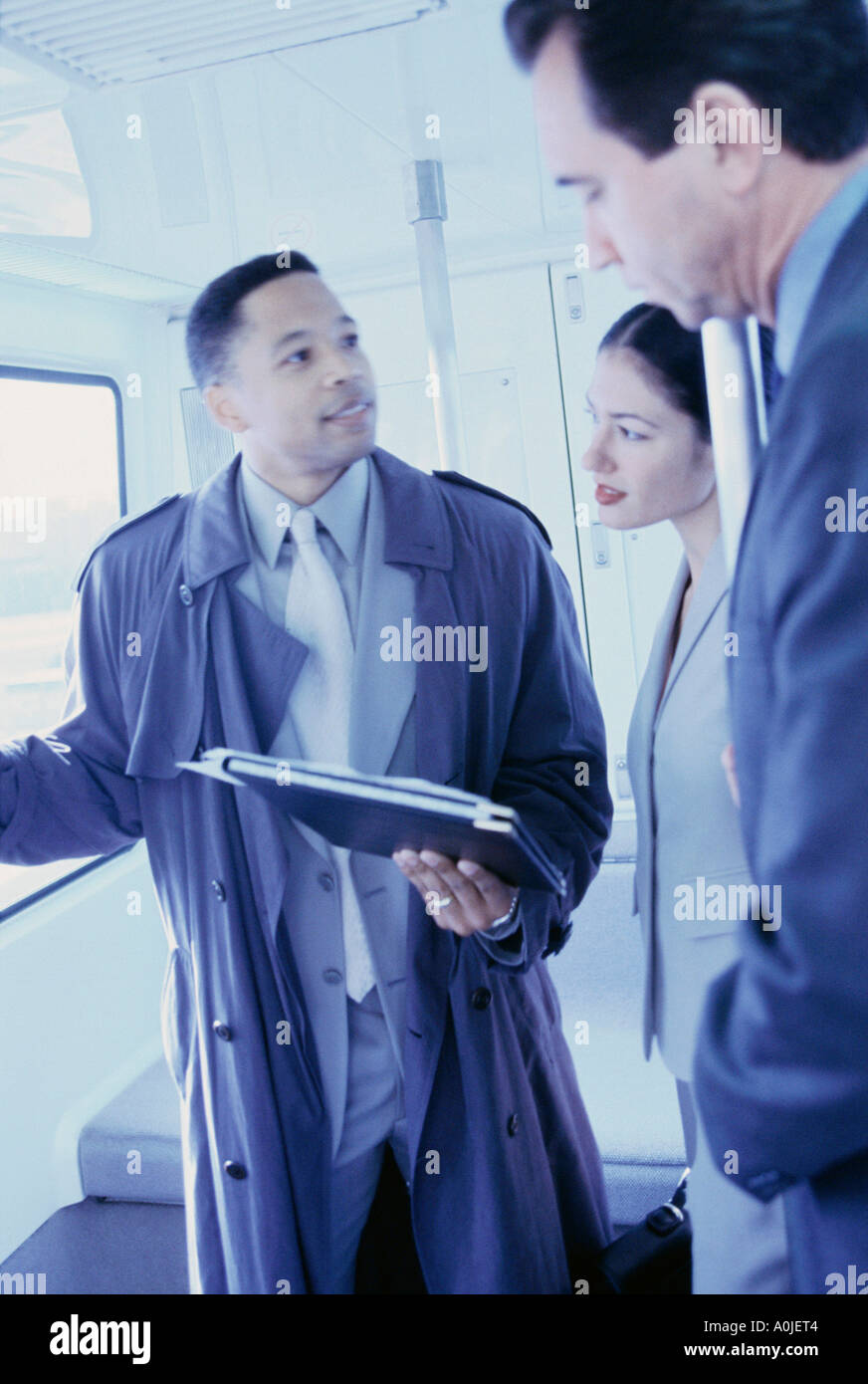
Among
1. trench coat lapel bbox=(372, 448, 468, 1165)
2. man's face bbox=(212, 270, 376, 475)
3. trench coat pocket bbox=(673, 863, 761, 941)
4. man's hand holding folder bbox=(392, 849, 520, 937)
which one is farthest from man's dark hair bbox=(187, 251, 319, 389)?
trench coat pocket bbox=(673, 863, 761, 941)

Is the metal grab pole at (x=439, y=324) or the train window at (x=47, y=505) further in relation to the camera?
the train window at (x=47, y=505)

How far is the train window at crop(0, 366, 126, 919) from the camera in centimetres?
198

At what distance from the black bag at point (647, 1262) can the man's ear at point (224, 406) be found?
1.25m

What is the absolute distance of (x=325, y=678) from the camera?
164 centimetres

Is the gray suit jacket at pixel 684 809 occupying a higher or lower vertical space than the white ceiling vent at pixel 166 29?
lower

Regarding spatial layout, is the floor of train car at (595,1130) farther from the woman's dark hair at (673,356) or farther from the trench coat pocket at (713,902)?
the woman's dark hair at (673,356)

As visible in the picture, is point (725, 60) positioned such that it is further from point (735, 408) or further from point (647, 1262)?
point (647, 1262)

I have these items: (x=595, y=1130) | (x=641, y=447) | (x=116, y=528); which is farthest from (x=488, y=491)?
(x=595, y=1130)

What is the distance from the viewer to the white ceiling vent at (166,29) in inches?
61.2

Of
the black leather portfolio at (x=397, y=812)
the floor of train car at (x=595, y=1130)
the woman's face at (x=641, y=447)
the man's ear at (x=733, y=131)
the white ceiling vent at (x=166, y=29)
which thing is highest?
the white ceiling vent at (x=166, y=29)

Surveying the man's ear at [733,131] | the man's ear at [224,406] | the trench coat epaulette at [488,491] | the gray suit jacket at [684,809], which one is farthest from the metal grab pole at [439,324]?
the man's ear at [733,131]

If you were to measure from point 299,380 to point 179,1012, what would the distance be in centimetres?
93

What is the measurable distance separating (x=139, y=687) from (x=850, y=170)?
3.62ft

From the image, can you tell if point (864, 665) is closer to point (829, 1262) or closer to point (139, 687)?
point (829, 1262)
